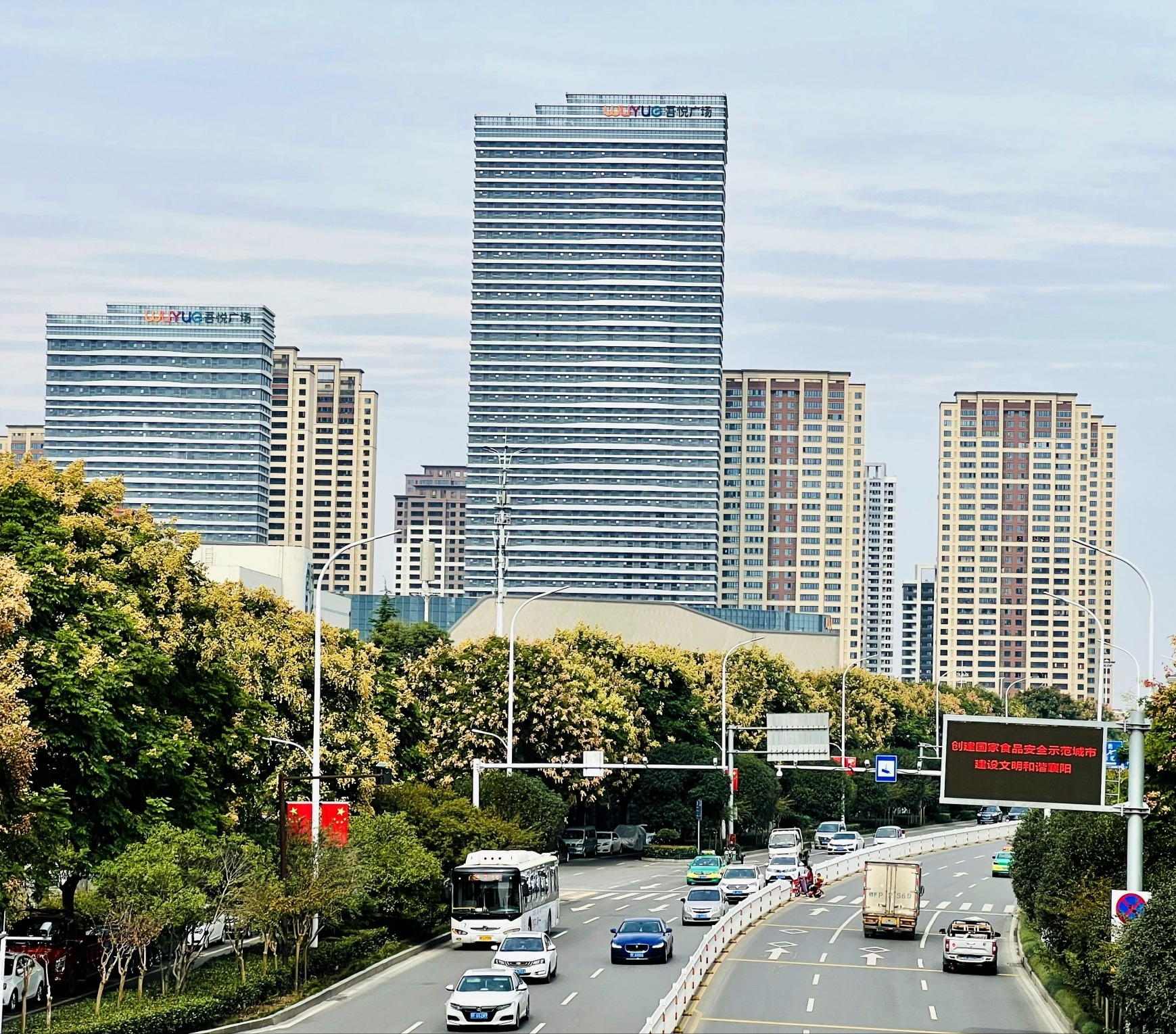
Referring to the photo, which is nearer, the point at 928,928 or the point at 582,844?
the point at 928,928

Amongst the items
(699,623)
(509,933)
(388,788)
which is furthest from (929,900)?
(699,623)

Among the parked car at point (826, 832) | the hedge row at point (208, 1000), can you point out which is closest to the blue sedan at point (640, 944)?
the hedge row at point (208, 1000)

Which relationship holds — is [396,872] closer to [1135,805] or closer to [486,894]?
[486,894]

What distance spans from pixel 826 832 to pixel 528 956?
216 ft

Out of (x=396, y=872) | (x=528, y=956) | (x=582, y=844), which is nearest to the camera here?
(x=528, y=956)

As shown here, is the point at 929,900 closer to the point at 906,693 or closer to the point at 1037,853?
the point at 1037,853

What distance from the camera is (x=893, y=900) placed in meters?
55.7

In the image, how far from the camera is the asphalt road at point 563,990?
35406 mm

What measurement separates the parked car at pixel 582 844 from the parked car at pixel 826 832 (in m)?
13.4

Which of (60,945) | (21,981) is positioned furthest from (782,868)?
(21,981)

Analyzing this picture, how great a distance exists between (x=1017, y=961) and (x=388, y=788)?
784 inches

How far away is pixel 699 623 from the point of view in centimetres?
13850

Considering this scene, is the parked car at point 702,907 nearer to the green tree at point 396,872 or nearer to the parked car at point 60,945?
the green tree at point 396,872

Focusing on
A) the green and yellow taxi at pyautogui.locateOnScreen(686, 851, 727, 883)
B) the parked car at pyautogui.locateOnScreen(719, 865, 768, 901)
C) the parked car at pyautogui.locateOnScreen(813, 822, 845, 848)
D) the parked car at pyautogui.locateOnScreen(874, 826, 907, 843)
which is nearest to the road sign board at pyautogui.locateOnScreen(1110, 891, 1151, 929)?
the parked car at pyautogui.locateOnScreen(719, 865, 768, 901)
